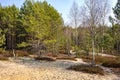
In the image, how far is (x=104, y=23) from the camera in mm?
48312

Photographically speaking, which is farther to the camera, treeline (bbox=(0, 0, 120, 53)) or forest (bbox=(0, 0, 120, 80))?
treeline (bbox=(0, 0, 120, 53))

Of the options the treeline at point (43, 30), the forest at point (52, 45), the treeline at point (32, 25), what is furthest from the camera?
the treeline at point (32, 25)

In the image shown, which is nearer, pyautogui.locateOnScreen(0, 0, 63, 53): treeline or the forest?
the forest

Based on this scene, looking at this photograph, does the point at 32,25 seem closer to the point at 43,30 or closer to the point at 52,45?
the point at 43,30

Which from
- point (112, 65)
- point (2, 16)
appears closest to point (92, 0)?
point (112, 65)

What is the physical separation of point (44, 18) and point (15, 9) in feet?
68.6

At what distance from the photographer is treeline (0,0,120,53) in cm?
3281

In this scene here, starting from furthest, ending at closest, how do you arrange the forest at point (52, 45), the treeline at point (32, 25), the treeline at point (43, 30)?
1. the treeline at point (32, 25)
2. the treeline at point (43, 30)
3. the forest at point (52, 45)

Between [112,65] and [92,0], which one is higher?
[92,0]

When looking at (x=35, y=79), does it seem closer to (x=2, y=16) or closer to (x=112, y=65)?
(x=112, y=65)

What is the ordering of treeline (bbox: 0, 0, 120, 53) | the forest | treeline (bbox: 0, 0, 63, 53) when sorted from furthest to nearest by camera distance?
treeline (bbox: 0, 0, 63, 53), treeline (bbox: 0, 0, 120, 53), the forest

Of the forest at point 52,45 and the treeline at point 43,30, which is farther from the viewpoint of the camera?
the treeline at point 43,30

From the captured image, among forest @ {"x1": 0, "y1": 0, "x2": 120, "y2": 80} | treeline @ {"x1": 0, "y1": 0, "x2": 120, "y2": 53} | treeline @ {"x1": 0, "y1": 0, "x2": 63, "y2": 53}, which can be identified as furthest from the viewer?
treeline @ {"x1": 0, "y1": 0, "x2": 63, "y2": 53}

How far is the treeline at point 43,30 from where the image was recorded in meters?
32.8
